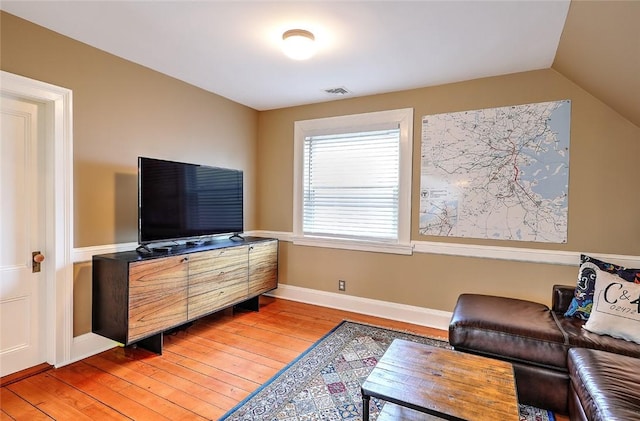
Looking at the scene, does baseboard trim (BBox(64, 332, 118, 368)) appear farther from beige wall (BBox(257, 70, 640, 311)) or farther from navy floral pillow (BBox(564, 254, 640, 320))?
navy floral pillow (BBox(564, 254, 640, 320))

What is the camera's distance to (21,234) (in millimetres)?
2494

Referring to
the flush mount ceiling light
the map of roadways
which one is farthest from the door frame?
the map of roadways

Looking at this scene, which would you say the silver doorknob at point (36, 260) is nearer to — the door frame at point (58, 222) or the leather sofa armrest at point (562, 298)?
the door frame at point (58, 222)

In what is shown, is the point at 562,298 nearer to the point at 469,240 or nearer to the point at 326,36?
the point at 469,240

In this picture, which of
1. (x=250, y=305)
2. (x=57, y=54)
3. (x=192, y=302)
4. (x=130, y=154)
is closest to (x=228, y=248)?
(x=192, y=302)

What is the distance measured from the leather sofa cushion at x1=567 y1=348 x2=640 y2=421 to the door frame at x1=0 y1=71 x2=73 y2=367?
343cm

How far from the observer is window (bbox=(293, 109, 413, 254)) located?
3.70 metres

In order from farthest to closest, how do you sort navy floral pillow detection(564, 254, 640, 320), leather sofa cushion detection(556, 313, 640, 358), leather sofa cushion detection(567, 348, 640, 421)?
1. navy floral pillow detection(564, 254, 640, 320)
2. leather sofa cushion detection(556, 313, 640, 358)
3. leather sofa cushion detection(567, 348, 640, 421)

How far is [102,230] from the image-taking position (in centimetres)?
284

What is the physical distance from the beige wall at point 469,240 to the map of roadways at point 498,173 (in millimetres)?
82

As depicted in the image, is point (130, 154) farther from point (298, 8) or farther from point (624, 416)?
point (624, 416)

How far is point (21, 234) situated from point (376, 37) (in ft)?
10.1

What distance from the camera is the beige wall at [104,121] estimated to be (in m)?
2.45

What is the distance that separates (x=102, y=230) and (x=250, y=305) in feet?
5.93
